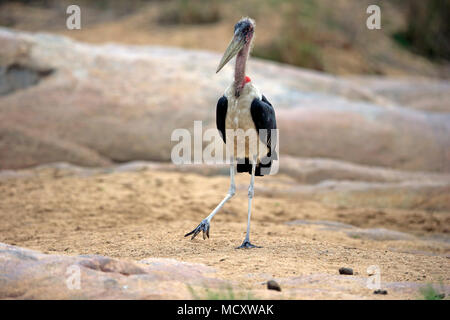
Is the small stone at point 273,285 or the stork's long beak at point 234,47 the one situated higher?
the stork's long beak at point 234,47

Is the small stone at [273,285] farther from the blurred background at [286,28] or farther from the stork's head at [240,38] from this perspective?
the blurred background at [286,28]

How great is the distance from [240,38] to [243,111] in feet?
2.08

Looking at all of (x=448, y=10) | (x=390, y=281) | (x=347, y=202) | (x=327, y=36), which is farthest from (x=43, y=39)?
(x=448, y=10)

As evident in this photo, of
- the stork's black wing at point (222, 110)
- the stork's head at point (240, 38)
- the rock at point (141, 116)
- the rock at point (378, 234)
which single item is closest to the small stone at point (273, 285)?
the stork's black wing at point (222, 110)

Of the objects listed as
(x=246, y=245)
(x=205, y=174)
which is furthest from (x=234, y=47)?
(x=205, y=174)

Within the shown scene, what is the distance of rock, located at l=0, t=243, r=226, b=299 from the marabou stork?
1.25m

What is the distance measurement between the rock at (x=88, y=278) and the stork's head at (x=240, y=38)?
6.53 ft

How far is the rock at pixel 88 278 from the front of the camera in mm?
2662

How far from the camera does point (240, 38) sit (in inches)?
179

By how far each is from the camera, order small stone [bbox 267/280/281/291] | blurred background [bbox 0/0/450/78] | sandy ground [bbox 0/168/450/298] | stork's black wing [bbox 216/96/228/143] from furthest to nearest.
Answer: blurred background [bbox 0/0/450/78] → stork's black wing [bbox 216/96/228/143] → sandy ground [bbox 0/168/450/298] → small stone [bbox 267/280/281/291]

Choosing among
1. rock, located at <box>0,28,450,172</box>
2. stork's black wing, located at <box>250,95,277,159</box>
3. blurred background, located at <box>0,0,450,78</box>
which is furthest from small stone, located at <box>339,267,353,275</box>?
blurred background, located at <box>0,0,450,78</box>

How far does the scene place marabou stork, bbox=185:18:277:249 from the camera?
A: 4320 mm

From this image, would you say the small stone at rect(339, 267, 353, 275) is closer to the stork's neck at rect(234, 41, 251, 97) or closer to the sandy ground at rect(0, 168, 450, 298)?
the sandy ground at rect(0, 168, 450, 298)

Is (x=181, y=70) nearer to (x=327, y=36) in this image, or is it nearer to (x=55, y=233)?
(x=55, y=233)
